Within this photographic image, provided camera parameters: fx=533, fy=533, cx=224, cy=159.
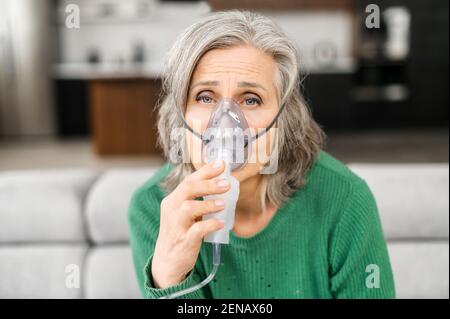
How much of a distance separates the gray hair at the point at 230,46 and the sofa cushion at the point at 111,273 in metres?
0.46

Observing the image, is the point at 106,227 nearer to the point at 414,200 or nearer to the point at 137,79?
the point at 414,200

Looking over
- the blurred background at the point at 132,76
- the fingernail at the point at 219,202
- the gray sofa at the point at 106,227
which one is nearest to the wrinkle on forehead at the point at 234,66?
the fingernail at the point at 219,202

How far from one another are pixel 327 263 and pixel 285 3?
4.09 metres

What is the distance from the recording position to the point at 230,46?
0.48 m

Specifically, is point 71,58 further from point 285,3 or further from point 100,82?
point 285,3

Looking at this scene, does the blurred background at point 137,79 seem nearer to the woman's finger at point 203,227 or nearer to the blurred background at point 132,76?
the blurred background at point 132,76

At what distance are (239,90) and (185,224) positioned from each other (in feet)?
0.43

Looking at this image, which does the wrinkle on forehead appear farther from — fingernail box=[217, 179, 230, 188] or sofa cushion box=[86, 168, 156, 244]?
sofa cushion box=[86, 168, 156, 244]

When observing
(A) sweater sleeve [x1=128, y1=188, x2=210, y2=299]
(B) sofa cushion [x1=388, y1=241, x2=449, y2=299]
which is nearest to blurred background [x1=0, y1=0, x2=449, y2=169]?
(B) sofa cushion [x1=388, y1=241, x2=449, y2=299]

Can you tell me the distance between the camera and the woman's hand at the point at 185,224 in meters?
0.46

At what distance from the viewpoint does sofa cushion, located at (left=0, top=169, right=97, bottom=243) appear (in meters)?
1.00

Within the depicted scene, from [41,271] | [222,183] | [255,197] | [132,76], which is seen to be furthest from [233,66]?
[132,76]

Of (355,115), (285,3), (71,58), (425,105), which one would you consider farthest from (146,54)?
(425,105)

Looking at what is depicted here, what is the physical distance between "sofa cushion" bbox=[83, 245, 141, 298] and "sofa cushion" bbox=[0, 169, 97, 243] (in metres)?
0.06
